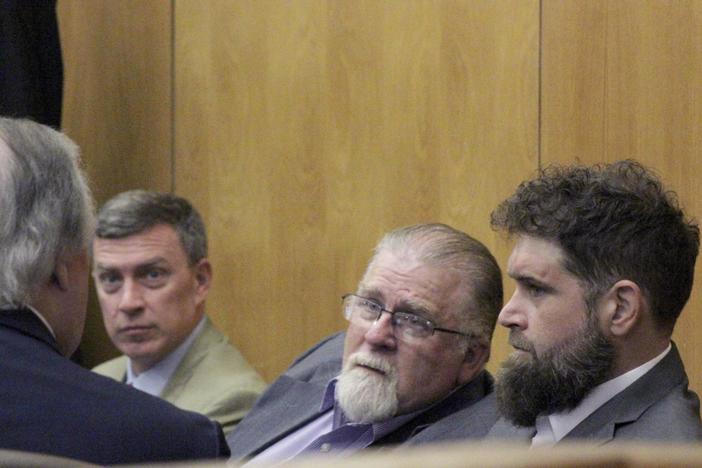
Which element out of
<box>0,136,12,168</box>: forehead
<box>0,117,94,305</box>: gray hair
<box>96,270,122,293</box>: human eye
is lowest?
<box>96,270,122,293</box>: human eye

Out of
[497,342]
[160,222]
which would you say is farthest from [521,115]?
[160,222]

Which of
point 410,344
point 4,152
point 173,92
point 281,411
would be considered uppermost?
point 4,152

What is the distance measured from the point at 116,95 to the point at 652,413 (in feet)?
10.4

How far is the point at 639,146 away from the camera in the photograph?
3213mm

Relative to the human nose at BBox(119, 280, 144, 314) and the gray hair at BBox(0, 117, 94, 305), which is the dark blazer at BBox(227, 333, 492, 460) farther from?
the gray hair at BBox(0, 117, 94, 305)

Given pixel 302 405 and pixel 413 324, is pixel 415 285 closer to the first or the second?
pixel 413 324

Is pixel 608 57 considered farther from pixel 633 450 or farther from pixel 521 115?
pixel 633 450

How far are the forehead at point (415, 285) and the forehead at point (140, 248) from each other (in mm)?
1129

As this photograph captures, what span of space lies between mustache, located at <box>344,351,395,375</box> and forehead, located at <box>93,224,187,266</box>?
117 cm

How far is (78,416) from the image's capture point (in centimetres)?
158

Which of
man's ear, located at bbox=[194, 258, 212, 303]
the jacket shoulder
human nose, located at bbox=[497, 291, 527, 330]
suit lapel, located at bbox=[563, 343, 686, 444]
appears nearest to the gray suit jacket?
suit lapel, located at bbox=[563, 343, 686, 444]

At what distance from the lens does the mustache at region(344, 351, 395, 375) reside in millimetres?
2680

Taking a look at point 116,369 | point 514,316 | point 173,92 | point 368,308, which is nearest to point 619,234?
point 514,316

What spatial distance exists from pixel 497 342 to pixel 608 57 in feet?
2.80
